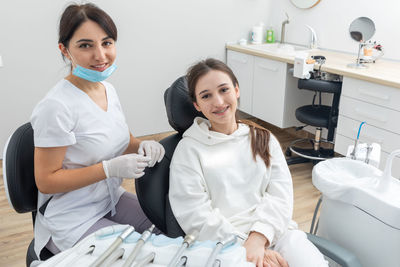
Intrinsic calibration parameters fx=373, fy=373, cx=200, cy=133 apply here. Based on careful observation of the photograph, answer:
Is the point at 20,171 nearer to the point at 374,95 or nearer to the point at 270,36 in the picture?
the point at 374,95

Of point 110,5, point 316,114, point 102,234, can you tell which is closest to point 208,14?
point 110,5

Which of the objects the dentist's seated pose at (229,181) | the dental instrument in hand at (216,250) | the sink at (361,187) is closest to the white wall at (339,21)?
the sink at (361,187)

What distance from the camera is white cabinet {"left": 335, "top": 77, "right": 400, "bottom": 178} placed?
6.97 feet

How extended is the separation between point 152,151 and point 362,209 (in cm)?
67

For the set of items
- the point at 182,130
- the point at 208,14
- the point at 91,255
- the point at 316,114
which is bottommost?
the point at 316,114

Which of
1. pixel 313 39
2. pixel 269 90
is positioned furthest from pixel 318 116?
pixel 313 39

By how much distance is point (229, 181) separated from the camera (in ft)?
4.01

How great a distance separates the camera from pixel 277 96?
294 centimetres

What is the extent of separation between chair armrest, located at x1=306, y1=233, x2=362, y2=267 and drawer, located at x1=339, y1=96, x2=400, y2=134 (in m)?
1.31

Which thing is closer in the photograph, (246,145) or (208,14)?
(246,145)

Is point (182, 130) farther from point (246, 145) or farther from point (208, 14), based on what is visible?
point (208, 14)

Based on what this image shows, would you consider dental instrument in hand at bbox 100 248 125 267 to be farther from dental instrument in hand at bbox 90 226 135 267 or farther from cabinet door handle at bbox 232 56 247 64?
cabinet door handle at bbox 232 56 247 64

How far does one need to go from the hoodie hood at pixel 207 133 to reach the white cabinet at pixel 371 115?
1.22 m

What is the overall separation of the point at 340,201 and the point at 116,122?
30.2 inches
